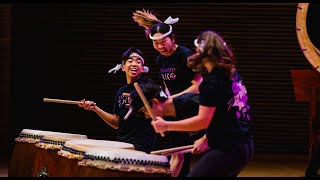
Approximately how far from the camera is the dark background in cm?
763

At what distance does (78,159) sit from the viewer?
3.58 m

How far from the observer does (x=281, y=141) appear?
773 centimetres

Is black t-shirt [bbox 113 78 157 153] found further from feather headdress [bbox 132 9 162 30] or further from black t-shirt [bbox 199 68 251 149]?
black t-shirt [bbox 199 68 251 149]

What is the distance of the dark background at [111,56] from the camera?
25.0 feet

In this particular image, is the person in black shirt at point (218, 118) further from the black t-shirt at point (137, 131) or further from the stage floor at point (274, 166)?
the stage floor at point (274, 166)

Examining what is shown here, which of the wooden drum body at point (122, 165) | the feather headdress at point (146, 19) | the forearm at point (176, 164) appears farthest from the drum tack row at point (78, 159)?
the feather headdress at point (146, 19)

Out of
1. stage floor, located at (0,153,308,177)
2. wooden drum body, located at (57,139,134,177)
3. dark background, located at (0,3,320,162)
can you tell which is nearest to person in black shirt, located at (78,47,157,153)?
wooden drum body, located at (57,139,134,177)

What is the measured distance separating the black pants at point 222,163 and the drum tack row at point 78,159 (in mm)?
236

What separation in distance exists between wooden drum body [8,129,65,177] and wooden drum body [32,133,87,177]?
0.20 meters

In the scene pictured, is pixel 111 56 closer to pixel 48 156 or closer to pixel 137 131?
pixel 137 131

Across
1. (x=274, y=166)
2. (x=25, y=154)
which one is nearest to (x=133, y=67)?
(x=25, y=154)

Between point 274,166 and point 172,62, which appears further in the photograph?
point 274,166

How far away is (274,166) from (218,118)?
363 centimetres

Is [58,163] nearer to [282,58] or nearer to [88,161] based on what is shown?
[88,161]
